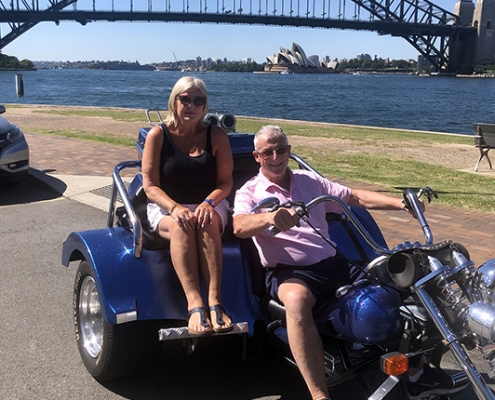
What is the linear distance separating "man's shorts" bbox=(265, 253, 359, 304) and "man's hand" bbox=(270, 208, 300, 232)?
44 centimetres

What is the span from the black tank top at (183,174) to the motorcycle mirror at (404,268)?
134 centimetres

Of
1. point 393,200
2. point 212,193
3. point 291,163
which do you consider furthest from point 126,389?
point 291,163

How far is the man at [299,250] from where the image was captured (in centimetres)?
246

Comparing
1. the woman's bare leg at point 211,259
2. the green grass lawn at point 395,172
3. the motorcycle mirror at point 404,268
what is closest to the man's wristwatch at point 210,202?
the woman's bare leg at point 211,259

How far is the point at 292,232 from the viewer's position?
286 cm

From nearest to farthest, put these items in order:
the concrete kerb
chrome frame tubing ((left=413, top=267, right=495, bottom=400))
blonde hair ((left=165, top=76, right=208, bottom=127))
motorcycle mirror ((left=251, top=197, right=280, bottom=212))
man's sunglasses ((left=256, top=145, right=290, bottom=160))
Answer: chrome frame tubing ((left=413, top=267, right=495, bottom=400)), motorcycle mirror ((left=251, top=197, right=280, bottom=212)), man's sunglasses ((left=256, top=145, right=290, bottom=160)), blonde hair ((left=165, top=76, right=208, bottom=127)), the concrete kerb

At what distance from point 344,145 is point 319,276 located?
32.8 feet

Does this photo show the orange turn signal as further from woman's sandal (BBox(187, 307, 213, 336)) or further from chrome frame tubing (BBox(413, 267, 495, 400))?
woman's sandal (BBox(187, 307, 213, 336))

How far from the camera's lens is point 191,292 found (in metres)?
2.80

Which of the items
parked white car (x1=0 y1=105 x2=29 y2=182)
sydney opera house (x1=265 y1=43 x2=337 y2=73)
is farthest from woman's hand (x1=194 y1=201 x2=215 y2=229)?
sydney opera house (x1=265 y1=43 x2=337 y2=73)

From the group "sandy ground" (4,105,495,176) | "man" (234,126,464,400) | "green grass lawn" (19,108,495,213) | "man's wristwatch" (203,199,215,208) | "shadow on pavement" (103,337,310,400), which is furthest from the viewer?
"sandy ground" (4,105,495,176)

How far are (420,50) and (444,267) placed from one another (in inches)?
4406

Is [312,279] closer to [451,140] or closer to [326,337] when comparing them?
[326,337]

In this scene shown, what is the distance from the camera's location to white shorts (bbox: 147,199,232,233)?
3201mm
